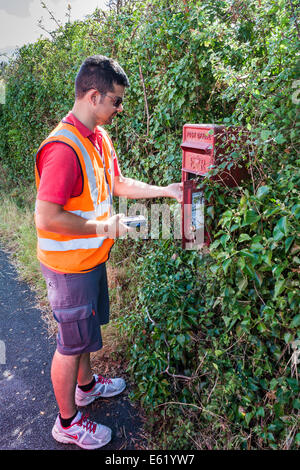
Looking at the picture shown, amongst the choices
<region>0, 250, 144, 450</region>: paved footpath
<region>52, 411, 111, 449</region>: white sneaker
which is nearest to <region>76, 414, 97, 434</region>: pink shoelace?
<region>52, 411, 111, 449</region>: white sneaker

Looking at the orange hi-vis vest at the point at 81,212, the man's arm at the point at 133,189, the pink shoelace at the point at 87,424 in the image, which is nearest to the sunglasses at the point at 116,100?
the orange hi-vis vest at the point at 81,212

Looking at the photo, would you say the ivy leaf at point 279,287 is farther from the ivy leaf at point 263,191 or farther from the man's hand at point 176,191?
the man's hand at point 176,191

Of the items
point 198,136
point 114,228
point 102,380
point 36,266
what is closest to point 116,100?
point 198,136

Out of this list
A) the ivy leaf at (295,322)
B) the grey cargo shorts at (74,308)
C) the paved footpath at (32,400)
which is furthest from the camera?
the paved footpath at (32,400)

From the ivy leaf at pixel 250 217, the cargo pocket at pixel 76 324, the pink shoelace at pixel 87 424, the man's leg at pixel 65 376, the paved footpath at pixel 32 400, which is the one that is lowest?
Answer: the paved footpath at pixel 32 400

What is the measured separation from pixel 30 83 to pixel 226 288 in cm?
613

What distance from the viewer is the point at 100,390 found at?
2.55 m

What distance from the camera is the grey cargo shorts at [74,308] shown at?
6.52 feet

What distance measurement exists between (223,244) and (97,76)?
48.1 inches

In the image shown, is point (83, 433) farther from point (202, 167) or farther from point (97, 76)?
point (97, 76)

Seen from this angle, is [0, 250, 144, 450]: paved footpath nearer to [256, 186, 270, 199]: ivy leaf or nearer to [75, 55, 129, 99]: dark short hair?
[256, 186, 270, 199]: ivy leaf

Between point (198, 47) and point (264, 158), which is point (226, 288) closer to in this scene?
point (264, 158)
